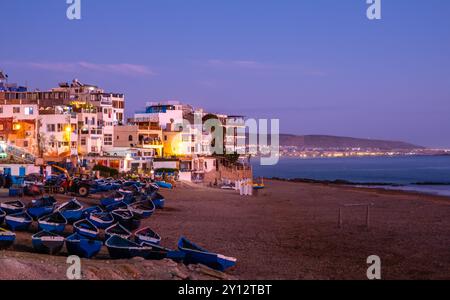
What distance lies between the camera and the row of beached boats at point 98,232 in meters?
16.4

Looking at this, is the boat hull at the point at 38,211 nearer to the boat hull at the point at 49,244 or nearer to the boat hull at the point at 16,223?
the boat hull at the point at 16,223

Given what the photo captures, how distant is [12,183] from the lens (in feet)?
129

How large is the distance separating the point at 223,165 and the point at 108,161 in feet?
66.1

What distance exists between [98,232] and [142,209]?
24.1ft

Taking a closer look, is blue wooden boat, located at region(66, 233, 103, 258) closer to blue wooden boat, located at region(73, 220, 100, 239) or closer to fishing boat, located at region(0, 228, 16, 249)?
fishing boat, located at region(0, 228, 16, 249)

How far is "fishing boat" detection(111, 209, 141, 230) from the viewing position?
23469mm

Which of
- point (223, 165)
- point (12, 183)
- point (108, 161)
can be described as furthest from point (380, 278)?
point (223, 165)

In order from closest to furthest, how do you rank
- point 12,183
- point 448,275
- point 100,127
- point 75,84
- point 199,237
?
point 448,275, point 199,237, point 12,183, point 100,127, point 75,84

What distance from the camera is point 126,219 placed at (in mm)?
23531

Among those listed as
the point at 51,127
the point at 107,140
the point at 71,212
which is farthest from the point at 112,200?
the point at 107,140

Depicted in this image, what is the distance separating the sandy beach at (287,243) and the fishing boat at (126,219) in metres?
1.02

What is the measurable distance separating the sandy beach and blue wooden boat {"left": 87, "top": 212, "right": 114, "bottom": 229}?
7.27 feet

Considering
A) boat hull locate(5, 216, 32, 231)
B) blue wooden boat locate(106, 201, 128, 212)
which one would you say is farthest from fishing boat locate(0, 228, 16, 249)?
blue wooden boat locate(106, 201, 128, 212)
